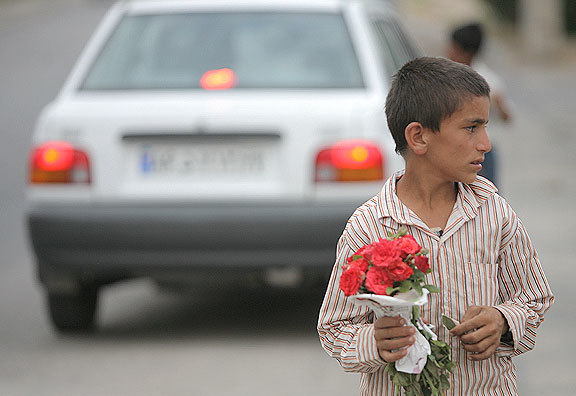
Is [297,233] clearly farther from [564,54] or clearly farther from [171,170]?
[564,54]

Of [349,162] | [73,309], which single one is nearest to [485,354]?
[349,162]

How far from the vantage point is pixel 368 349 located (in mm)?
2744

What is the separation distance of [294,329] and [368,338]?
4.18 m

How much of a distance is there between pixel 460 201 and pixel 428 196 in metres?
0.08

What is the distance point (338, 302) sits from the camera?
289 cm

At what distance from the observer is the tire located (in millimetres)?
6664

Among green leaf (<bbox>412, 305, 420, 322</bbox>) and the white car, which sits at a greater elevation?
green leaf (<bbox>412, 305, 420, 322</bbox>)

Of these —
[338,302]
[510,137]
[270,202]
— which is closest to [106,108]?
[270,202]

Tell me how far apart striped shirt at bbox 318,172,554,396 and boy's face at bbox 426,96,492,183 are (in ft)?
0.24

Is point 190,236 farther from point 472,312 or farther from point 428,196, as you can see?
point 472,312

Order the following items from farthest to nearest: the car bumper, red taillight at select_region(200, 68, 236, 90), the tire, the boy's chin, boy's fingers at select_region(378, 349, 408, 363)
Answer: the tire → red taillight at select_region(200, 68, 236, 90) → the car bumper → the boy's chin → boy's fingers at select_region(378, 349, 408, 363)

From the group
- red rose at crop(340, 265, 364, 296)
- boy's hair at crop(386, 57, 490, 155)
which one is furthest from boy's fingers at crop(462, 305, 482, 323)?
boy's hair at crop(386, 57, 490, 155)

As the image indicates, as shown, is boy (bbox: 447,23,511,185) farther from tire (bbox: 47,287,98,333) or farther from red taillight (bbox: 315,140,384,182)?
tire (bbox: 47,287,98,333)

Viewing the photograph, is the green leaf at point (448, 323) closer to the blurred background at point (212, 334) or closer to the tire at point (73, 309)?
the blurred background at point (212, 334)
